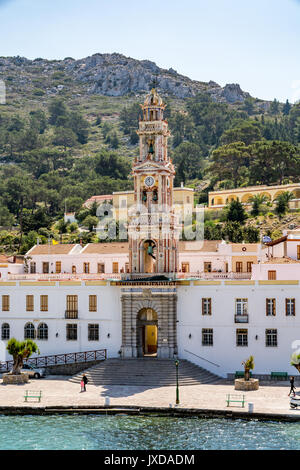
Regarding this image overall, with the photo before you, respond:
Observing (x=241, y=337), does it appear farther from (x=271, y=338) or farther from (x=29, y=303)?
(x=29, y=303)

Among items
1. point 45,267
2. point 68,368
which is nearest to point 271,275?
point 68,368

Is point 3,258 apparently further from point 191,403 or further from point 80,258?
point 191,403

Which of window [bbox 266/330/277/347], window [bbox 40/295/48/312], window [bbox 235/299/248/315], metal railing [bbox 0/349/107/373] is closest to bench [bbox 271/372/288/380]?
window [bbox 266/330/277/347]

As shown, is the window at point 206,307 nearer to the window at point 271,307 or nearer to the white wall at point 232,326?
the white wall at point 232,326

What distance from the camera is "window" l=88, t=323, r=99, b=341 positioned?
56.4 metres

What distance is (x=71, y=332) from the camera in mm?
57031

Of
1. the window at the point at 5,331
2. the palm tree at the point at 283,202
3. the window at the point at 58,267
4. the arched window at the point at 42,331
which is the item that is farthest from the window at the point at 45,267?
the palm tree at the point at 283,202

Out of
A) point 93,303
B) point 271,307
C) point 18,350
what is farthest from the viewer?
point 93,303

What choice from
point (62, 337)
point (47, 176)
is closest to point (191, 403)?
point (62, 337)

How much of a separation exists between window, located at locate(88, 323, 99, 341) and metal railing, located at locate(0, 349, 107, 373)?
1.13 m

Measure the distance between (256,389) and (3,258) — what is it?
32.3 meters

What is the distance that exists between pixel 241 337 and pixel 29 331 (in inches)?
663

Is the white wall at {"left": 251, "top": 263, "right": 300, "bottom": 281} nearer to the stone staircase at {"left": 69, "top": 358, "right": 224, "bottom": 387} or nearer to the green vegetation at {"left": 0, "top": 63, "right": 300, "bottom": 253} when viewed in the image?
the stone staircase at {"left": 69, "top": 358, "right": 224, "bottom": 387}

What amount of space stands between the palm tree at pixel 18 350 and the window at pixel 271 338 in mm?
16598
